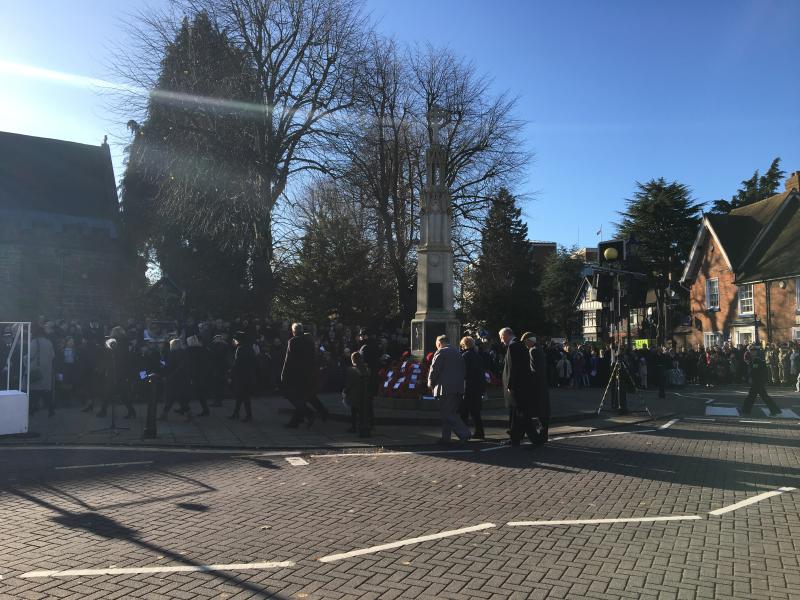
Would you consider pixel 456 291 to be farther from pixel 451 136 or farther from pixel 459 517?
pixel 459 517

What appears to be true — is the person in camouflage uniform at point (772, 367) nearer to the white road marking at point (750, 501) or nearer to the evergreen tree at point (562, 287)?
the white road marking at point (750, 501)

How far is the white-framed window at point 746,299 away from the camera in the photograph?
3734 cm

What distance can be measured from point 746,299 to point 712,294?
3.38 meters

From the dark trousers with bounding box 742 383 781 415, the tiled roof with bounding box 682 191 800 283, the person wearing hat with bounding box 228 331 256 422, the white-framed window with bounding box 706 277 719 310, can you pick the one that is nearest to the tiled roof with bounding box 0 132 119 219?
the person wearing hat with bounding box 228 331 256 422

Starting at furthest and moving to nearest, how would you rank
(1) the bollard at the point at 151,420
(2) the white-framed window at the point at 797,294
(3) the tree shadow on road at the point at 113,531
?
(2) the white-framed window at the point at 797,294 < (1) the bollard at the point at 151,420 < (3) the tree shadow on road at the point at 113,531

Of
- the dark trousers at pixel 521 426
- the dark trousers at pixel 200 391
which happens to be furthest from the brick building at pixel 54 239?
the dark trousers at pixel 521 426

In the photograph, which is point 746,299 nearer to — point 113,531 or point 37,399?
point 37,399

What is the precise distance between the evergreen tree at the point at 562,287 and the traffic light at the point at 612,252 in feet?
165

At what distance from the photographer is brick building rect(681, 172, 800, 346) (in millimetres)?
34938

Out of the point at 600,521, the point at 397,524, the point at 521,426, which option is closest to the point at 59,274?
the point at 521,426

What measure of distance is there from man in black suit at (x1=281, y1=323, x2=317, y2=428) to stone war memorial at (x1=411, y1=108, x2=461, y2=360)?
→ 4.24m

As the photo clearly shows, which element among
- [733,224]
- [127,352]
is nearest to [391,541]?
[127,352]

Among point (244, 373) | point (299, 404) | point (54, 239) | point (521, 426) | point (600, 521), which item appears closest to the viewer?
point (600, 521)

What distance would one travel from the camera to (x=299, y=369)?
12117 mm
